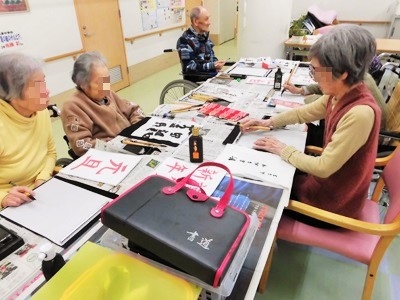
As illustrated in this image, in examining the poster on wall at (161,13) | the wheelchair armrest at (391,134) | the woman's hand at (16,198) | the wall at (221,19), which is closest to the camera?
the woman's hand at (16,198)

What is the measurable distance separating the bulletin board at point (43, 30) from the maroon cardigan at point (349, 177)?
2992 mm

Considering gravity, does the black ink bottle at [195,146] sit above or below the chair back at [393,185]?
above

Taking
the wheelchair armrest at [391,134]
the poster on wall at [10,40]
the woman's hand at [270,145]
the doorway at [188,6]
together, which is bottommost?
the wheelchair armrest at [391,134]

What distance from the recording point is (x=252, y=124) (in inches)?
59.5

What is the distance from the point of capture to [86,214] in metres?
0.95

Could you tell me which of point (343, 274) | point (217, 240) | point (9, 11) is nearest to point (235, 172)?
point (217, 240)

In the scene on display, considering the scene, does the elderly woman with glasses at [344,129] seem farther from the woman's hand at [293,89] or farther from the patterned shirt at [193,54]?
the patterned shirt at [193,54]

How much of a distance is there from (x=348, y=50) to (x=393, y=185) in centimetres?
63

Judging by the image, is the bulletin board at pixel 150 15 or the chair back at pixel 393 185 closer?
the chair back at pixel 393 185

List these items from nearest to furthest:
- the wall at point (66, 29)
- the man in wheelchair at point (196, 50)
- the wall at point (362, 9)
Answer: the man in wheelchair at point (196, 50) → the wall at point (66, 29) → the wall at point (362, 9)

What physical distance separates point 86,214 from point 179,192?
367mm

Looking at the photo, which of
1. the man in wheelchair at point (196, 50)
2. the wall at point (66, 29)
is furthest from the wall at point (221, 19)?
the man in wheelchair at point (196, 50)

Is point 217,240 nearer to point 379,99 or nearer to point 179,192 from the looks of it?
point 179,192

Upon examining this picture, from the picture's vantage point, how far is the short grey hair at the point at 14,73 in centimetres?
121
